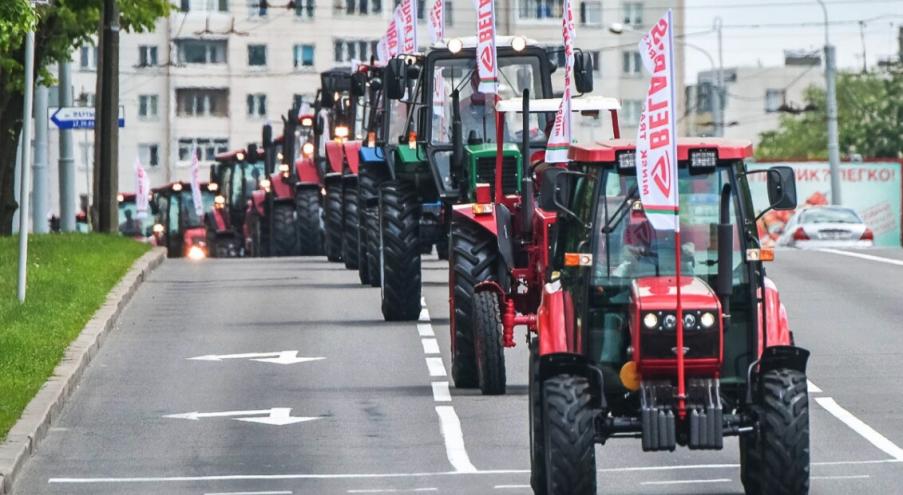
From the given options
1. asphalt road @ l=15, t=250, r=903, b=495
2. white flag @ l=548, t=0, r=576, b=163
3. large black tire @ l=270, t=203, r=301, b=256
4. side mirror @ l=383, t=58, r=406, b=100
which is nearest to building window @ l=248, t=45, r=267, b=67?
large black tire @ l=270, t=203, r=301, b=256

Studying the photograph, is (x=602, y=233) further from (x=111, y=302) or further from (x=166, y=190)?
(x=166, y=190)

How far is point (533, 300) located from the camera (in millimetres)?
20719

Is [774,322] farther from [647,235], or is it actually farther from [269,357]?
[269,357]

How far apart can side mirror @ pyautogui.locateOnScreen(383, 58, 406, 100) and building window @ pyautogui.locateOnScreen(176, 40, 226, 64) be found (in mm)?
93565

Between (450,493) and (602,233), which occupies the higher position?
(602,233)

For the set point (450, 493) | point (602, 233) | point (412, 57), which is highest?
point (412, 57)

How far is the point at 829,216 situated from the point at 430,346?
35729 millimetres

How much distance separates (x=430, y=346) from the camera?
24641 mm

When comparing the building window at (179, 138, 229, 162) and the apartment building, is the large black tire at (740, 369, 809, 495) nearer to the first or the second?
the apartment building

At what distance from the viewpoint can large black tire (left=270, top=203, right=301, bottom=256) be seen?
4512 centimetres

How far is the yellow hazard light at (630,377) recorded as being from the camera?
13623mm

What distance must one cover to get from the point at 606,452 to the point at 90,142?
107 meters

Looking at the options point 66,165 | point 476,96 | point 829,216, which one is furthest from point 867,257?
point 829,216

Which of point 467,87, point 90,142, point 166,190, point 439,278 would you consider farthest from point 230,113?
point 467,87
